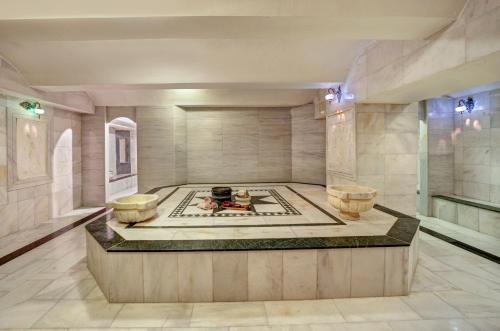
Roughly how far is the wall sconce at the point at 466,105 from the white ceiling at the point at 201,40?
3041mm

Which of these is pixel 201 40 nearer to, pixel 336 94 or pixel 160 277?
pixel 336 94

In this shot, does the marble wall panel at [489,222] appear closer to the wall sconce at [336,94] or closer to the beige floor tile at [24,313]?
the wall sconce at [336,94]

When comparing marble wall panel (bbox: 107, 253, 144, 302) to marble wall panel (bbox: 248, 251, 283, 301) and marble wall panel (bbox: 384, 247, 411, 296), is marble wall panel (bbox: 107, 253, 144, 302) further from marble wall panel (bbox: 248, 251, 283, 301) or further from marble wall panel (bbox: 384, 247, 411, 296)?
marble wall panel (bbox: 384, 247, 411, 296)

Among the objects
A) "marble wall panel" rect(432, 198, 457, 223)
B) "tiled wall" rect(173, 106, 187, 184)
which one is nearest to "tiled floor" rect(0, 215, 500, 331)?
"marble wall panel" rect(432, 198, 457, 223)

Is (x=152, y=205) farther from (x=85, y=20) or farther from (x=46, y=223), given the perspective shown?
(x=46, y=223)

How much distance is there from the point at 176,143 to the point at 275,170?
9.91 feet

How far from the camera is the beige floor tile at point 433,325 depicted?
239 cm

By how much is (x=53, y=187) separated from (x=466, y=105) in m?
9.88

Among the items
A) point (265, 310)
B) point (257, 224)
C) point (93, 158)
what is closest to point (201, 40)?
point (257, 224)

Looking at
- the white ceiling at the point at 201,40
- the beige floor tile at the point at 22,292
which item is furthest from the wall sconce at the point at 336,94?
the beige floor tile at the point at 22,292

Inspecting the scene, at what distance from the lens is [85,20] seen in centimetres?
A: 278

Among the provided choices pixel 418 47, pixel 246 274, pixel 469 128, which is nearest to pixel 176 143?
pixel 246 274

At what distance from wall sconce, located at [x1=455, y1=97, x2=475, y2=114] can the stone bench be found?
6.55 feet

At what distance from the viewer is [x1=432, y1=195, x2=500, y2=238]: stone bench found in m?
5.08
